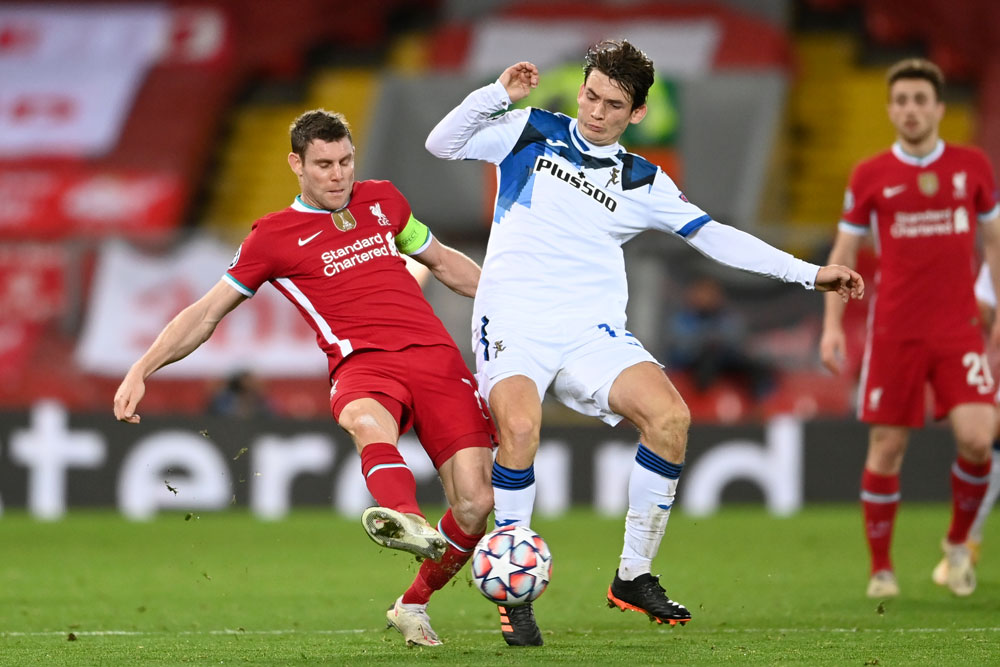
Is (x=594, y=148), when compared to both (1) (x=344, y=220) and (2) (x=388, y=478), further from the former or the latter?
(2) (x=388, y=478)

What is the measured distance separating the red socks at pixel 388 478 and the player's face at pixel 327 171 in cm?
109

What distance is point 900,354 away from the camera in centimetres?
806

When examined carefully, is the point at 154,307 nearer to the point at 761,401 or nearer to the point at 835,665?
the point at 761,401

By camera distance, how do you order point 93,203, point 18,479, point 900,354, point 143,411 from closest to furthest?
point 900,354 → point 18,479 → point 143,411 → point 93,203

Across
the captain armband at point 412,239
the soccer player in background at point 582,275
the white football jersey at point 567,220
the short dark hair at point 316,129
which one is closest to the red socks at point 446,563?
the soccer player in background at point 582,275

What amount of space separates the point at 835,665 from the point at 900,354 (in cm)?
268

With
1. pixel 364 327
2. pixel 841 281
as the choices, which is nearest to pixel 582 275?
pixel 364 327

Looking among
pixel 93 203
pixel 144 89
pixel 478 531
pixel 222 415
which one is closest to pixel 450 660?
pixel 478 531

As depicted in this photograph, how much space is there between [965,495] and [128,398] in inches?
168

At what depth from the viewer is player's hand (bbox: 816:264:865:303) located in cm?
642

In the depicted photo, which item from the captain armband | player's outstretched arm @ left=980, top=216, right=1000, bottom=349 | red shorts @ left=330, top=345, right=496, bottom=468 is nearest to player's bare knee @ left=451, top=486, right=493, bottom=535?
red shorts @ left=330, top=345, right=496, bottom=468

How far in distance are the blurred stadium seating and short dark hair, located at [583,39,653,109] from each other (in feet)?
25.8

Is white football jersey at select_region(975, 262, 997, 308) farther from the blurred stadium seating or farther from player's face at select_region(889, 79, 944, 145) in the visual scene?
the blurred stadium seating

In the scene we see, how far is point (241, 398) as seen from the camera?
14.8 meters
